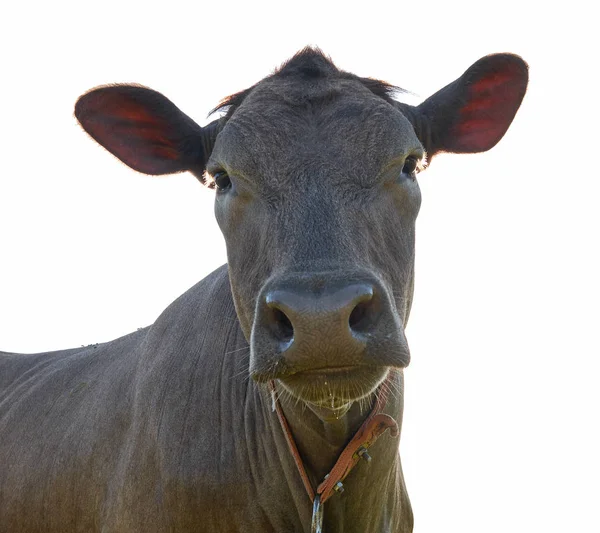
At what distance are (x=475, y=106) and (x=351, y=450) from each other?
2.74 m

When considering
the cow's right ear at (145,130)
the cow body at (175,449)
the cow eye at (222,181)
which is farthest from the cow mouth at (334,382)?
the cow's right ear at (145,130)

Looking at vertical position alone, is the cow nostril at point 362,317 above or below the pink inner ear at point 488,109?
below

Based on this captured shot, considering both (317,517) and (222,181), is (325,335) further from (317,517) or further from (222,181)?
(222,181)

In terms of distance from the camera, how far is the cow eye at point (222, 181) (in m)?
5.57

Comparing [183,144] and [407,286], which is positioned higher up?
[183,144]

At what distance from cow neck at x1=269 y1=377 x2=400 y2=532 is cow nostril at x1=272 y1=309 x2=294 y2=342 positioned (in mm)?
893

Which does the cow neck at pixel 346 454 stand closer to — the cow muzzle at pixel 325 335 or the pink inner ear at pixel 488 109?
the cow muzzle at pixel 325 335

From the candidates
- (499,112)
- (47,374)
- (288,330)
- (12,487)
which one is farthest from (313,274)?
(47,374)

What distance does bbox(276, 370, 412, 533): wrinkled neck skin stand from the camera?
5.10 m

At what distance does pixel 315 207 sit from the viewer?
15.4 ft

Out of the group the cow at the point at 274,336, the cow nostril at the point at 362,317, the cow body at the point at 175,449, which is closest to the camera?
the cow nostril at the point at 362,317

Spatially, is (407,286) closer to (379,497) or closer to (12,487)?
(379,497)

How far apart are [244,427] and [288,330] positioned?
152 centimetres

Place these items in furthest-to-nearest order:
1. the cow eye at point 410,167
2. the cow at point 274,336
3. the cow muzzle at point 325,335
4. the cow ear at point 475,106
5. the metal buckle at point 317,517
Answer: the cow ear at point 475,106, the cow eye at point 410,167, the metal buckle at point 317,517, the cow at point 274,336, the cow muzzle at point 325,335
